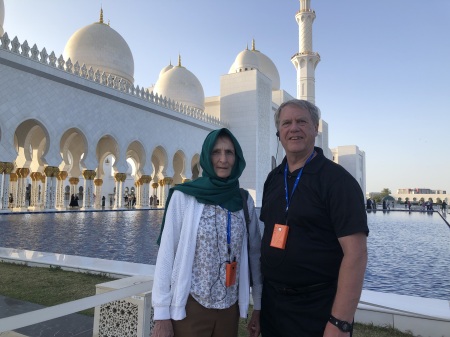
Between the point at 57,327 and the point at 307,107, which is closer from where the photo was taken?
the point at 307,107

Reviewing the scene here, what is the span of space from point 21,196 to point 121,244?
8886 millimetres

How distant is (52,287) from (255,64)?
20683mm

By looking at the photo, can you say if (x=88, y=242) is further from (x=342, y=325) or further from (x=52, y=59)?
(x=52, y=59)

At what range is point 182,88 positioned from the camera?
18953mm

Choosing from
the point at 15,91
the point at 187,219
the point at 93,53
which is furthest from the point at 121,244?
the point at 93,53

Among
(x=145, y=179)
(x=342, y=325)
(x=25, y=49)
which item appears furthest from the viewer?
(x=145, y=179)

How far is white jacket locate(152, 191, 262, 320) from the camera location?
108 centimetres

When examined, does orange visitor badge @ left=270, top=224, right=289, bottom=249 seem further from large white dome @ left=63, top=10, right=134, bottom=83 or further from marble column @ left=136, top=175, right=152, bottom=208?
large white dome @ left=63, top=10, right=134, bottom=83

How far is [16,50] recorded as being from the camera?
938 centimetres

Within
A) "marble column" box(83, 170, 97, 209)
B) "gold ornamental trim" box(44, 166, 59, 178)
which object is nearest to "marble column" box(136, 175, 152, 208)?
"marble column" box(83, 170, 97, 209)

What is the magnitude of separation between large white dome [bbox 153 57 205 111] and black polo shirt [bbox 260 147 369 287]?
18161 mm

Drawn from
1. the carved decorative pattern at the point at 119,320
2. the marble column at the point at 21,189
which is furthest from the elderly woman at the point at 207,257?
the marble column at the point at 21,189

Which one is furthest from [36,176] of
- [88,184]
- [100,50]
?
[100,50]

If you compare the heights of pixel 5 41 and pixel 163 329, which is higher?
pixel 5 41
